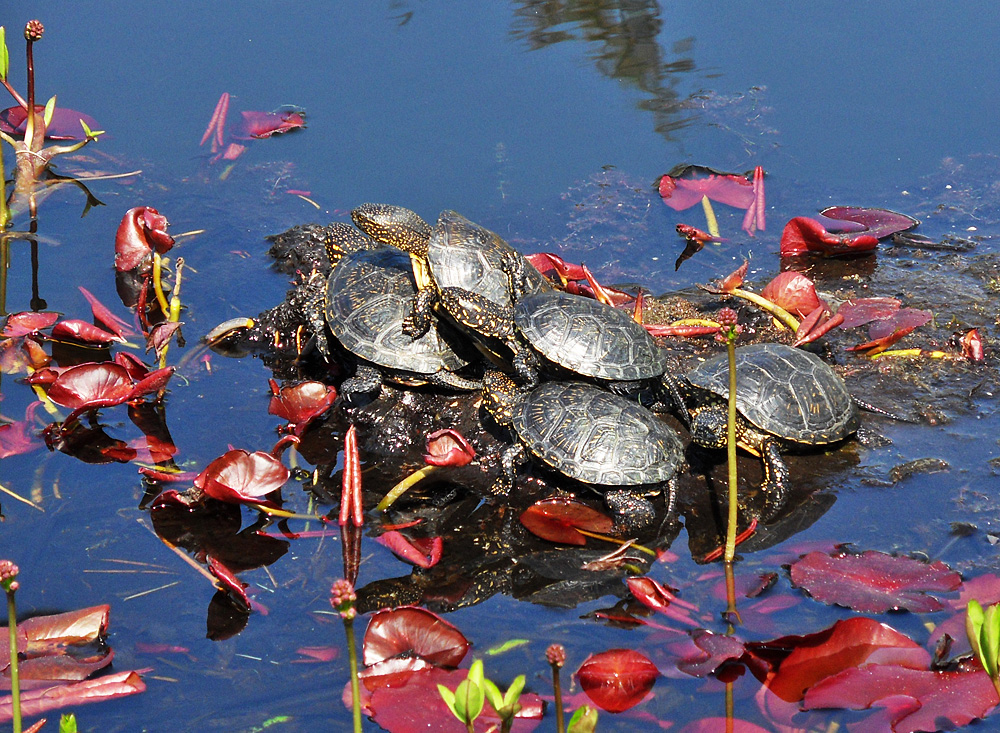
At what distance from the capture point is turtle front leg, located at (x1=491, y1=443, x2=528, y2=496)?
493 cm

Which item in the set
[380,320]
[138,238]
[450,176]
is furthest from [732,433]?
[450,176]

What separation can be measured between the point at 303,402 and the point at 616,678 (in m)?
2.43

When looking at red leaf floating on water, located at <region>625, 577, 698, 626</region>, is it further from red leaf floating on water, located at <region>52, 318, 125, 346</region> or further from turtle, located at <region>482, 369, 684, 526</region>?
red leaf floating on water, located at <region>52, 318, 125, 346</region>

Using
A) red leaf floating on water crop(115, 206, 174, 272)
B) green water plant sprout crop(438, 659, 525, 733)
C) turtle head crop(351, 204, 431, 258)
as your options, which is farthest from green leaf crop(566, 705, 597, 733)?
red leaf floating on water crop(115, 206, 174, 272)

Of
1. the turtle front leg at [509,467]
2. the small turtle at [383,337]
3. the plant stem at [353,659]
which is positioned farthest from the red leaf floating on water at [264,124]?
the plant stem at [353,659]

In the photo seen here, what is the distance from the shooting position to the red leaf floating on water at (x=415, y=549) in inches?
169

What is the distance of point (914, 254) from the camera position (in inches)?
275

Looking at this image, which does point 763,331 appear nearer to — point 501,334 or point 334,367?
point 501,334

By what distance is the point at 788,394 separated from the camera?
5.00 metres

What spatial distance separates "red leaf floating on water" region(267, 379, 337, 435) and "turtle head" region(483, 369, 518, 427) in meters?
0.90

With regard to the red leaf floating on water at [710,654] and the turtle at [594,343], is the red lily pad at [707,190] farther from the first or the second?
the red leaf floating on water at [710,654]

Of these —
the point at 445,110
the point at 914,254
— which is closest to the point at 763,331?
the point at 914,254

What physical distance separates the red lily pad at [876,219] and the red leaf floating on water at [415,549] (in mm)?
4598

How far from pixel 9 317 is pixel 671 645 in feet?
15.4
